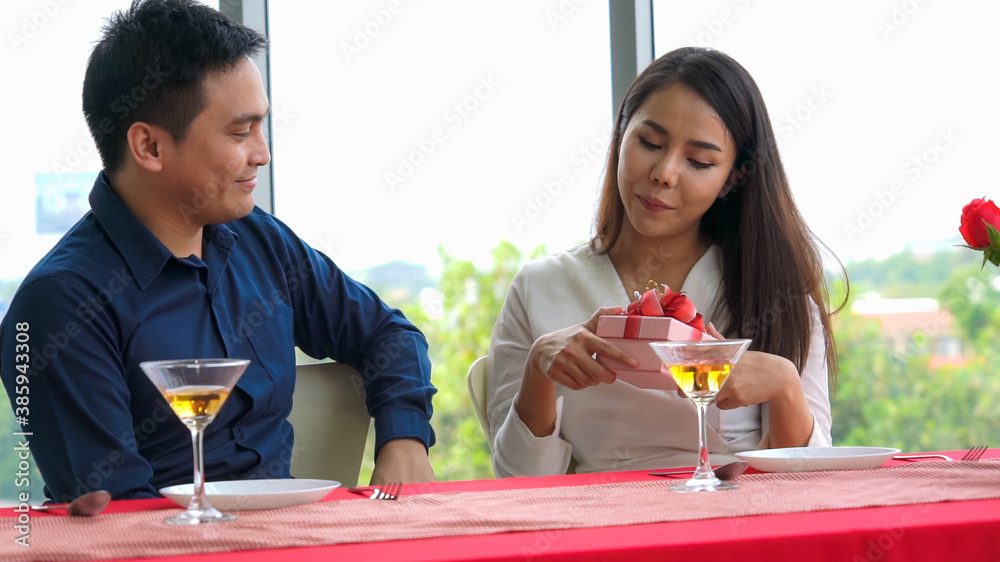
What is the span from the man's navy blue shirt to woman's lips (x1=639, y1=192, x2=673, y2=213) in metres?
0.58

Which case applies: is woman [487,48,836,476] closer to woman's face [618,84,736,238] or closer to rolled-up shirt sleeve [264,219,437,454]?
woman's face [618,84,736,238]

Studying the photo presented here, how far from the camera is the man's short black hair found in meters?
1.75

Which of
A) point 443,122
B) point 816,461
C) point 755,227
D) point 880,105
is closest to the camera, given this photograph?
point 816,461

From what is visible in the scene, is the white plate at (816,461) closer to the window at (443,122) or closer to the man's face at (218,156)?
the man's face at (218,156)

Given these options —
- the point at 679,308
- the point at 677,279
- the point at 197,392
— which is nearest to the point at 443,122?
the point at 677,279

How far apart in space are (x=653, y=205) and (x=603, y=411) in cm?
46

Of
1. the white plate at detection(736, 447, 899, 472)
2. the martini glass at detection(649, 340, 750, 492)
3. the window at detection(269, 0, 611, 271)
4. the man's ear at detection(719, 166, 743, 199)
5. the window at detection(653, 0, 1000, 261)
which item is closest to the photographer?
the martini glass at detection(649, 340, 750, 492)

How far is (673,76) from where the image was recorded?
2.06 meters

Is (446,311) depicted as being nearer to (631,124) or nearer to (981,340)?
(631,124)

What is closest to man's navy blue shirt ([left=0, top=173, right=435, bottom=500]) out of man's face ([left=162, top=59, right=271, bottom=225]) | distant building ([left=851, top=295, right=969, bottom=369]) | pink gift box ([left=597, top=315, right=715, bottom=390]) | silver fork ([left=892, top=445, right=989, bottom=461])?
man's face ([left=162, top=59, right=271, bottom=225])

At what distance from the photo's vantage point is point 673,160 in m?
1.97

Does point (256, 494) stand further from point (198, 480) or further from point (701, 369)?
point (701, 369)

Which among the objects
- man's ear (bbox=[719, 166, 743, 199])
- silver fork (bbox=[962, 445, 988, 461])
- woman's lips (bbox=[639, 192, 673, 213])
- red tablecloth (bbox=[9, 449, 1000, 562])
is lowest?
silver fork (bbox=[962, 445, 988, 461])

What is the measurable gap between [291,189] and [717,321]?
1.31 metres
